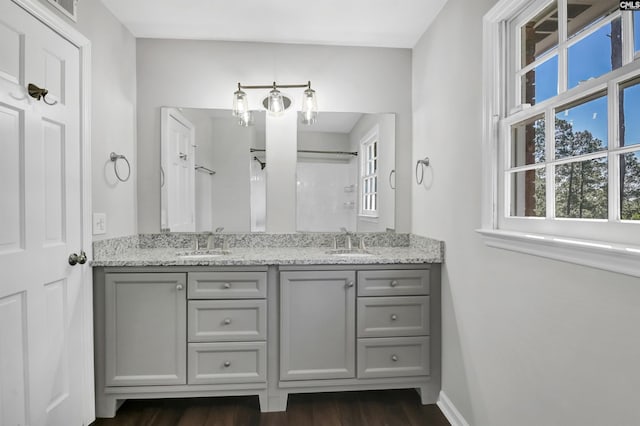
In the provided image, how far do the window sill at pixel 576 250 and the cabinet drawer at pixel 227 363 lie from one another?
1.41 m

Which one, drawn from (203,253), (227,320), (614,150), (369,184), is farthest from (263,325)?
(614,150)

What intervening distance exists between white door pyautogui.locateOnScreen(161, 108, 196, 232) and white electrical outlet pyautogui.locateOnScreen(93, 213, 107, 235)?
1.49 ft

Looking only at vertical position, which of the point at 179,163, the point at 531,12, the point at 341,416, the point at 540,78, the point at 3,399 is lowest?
the point at 341,416

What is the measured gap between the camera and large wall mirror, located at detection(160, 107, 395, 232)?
2.53 meters

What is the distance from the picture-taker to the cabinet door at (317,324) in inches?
79.2

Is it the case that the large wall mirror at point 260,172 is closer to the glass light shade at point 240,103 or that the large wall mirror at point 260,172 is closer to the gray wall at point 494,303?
the glass light shade at point 240,103

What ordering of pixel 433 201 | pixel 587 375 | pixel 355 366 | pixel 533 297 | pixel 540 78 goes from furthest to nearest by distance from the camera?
pixel 433 201 → pixel 355 366 → pixel 540 78 → pixel 533 297 → pixel 587 375

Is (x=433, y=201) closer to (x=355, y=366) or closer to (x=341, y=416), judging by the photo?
(x=355, y=366)

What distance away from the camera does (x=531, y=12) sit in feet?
4.68

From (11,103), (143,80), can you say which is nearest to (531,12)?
(11,103)

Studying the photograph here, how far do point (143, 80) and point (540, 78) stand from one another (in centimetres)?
247

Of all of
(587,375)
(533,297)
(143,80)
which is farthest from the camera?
(143,80)

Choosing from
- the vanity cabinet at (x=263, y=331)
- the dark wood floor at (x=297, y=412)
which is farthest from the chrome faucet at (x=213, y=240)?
the dark wood floor at (x=297, y=412)

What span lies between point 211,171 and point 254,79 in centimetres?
76
